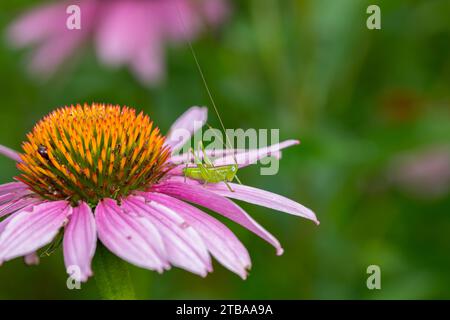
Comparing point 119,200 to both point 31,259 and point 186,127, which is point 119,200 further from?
point 186,127

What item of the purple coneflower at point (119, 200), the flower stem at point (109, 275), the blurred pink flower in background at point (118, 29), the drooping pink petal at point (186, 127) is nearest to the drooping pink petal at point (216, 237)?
the purple coneflower at point (119, 200)

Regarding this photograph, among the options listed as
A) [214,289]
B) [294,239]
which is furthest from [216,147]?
[214,289]

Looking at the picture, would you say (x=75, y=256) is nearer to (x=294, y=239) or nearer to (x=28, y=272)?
(x=294, y=239)

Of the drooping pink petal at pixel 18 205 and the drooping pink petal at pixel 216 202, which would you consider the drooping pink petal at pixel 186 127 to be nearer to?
the drooping pink petal at pixel 216 202

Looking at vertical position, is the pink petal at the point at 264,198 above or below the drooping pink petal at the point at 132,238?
above

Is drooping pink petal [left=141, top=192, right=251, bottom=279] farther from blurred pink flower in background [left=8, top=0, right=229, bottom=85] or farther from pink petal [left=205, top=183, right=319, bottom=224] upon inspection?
blurred pink flower in background [left=8, top=0, right=229, bottom=85]

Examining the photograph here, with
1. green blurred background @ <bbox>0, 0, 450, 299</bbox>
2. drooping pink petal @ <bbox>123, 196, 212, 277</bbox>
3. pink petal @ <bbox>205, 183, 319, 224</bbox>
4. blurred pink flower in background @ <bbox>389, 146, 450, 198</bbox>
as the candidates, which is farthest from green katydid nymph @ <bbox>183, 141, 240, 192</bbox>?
blurred pink flower in background @ <bbox>389, 146, 450, 198</bbox>

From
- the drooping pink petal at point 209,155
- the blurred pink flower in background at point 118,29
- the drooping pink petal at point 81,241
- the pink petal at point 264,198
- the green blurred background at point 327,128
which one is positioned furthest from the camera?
the blurred pink flower in background at point 118,29
